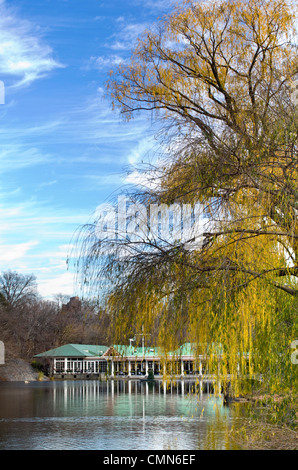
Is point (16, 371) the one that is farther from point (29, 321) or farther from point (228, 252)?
point (228, 252)

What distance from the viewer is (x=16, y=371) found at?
195 feet

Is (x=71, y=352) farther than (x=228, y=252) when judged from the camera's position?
Yes

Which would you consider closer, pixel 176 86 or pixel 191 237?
pixel 191 237

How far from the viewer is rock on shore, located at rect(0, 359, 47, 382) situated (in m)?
58.2

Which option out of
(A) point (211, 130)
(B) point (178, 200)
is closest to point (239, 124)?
(A) point (211, 130)

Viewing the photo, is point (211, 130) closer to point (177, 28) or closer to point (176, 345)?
point (176, 345)

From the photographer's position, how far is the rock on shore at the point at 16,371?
58.2m

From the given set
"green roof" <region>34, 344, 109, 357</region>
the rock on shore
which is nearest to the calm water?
the rock on shore

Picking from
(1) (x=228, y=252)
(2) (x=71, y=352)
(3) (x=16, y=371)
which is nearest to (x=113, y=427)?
(1) (x=228, y=252)

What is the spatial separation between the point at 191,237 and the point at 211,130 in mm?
1564

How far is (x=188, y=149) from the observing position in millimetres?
7707

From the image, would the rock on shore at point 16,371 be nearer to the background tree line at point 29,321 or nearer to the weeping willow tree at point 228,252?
the background tree line at point 29,321

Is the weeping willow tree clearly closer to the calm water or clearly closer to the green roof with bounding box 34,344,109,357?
the calm water

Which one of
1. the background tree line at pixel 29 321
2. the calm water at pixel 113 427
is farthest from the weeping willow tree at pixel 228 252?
the background tree line at pixel 29 321
